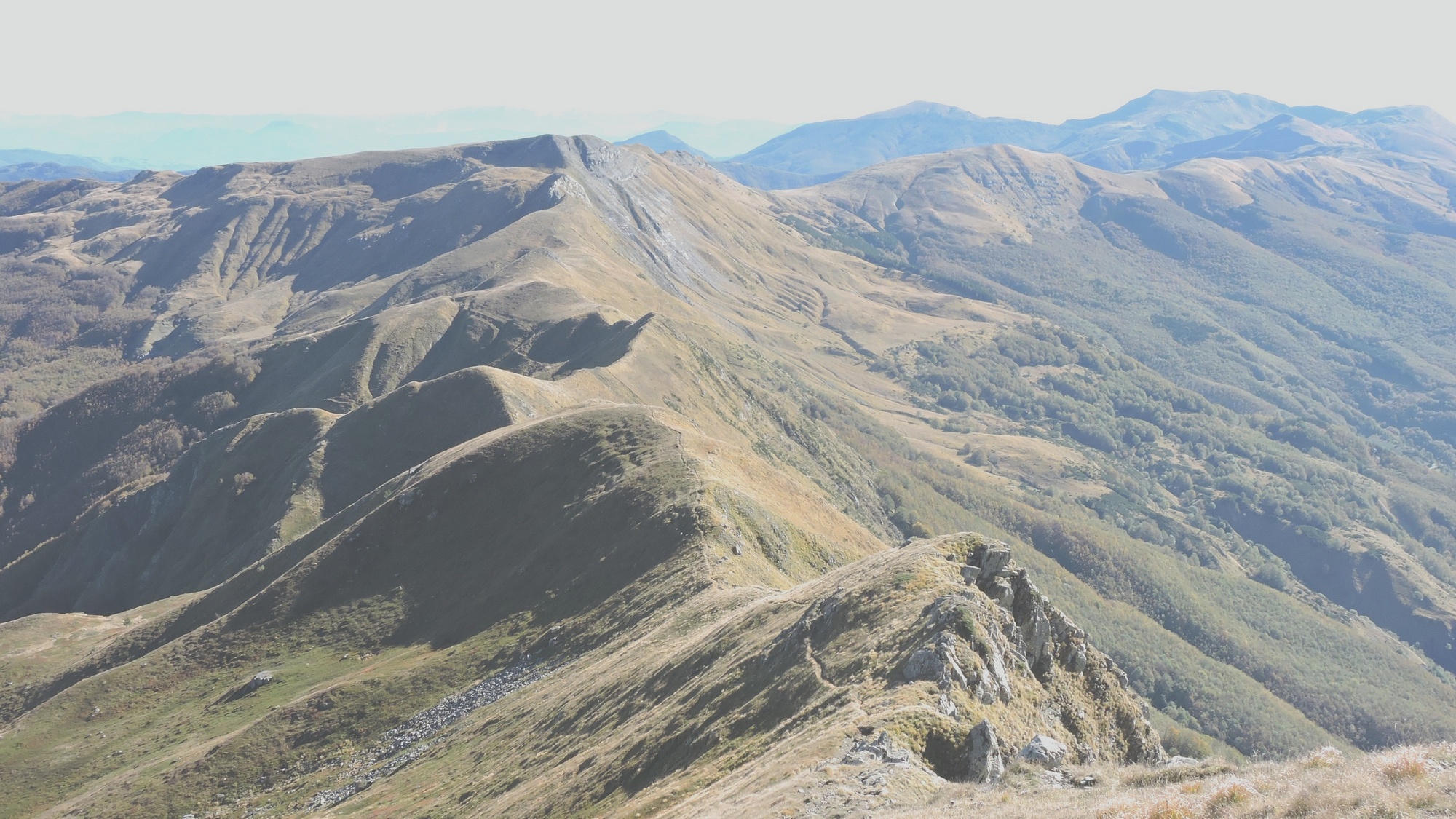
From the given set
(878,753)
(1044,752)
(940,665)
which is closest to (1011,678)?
(940,665)

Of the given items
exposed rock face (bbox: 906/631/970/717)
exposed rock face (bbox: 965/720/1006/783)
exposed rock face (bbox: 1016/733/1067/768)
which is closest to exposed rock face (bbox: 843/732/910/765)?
exposed rock face (bbox: 965/720/1006/783)

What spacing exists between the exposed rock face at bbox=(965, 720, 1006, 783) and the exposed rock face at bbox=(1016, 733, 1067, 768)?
1252 mm

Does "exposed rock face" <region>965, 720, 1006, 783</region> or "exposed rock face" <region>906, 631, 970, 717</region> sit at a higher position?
"exposed rock face" <region>906, 631, 970, 717</region>

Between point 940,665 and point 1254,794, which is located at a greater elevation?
point 1254,794

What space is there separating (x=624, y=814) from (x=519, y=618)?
5207cm

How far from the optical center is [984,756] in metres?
36.0

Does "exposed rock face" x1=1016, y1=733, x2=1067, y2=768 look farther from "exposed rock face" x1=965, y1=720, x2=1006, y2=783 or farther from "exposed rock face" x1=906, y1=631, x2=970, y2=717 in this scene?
"exposed rock face" x1=906, y1=631, x2=970, y2=717

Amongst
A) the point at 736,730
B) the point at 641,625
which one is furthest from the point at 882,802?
the point at 641,625

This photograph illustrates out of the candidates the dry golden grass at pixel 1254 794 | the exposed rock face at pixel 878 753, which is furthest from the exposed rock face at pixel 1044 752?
the exposed rock face at pixel 878 753

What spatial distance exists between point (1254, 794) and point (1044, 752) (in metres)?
11.7

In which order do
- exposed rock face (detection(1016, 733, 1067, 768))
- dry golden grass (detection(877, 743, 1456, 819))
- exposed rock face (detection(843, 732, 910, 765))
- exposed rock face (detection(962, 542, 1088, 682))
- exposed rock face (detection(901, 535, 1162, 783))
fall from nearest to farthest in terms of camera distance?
dry golden grass (detection(877, 743, 1456, 819)) → exposed rock face (detection(843, 732, 910, 765)) → exposed rock face (detection(1016, 733, 1067, 768)) → exposed rock face (detection(901, 535, 1162, 783)) → exposed rock face (detection(962, 542, 1088, 682))

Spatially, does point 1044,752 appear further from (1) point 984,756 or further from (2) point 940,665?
(2) point 940,665

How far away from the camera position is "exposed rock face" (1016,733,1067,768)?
35.9m

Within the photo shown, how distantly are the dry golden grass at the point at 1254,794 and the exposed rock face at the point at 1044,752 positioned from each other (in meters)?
3.14
